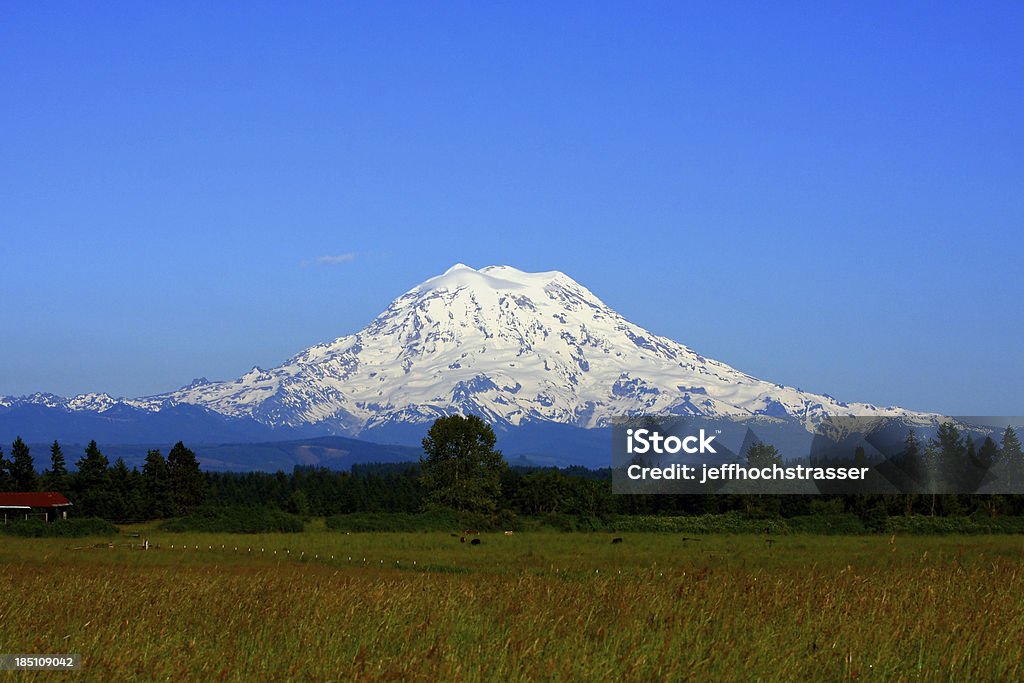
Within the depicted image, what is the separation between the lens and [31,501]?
9788 cm

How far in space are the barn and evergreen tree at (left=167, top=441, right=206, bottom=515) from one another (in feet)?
43.4

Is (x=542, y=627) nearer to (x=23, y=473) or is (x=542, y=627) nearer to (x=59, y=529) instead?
(x=59, y=529)

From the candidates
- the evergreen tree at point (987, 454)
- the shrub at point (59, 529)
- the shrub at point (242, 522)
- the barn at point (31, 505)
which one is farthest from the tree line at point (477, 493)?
the shrub at point (59, 529)

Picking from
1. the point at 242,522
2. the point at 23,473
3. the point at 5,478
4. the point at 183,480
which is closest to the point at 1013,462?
the point at 242,522

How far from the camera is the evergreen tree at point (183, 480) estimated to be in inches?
4525

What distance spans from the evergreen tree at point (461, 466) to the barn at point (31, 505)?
3240 centimetres

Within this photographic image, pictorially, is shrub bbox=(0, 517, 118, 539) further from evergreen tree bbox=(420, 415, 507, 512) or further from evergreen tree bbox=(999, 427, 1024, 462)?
evergreen tree bbox=(999, 427, 1024, 462)

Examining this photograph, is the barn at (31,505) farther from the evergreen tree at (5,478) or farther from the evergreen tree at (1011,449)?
the evergreen tree at (1011,449)

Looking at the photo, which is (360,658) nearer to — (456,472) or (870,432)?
(870,432)

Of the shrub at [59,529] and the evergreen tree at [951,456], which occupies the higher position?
the evergreen tree at [951,456]

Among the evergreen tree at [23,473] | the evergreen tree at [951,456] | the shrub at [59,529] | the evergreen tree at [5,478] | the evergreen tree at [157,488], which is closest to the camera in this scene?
the shrub at [59,529]

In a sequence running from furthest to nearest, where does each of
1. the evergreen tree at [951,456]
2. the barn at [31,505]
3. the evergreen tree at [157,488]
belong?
the evergreen tree at [157,488] → the barn at [31,505] → the evergreen tree at [951,456]

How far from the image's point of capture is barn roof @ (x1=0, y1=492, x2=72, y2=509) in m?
96.9

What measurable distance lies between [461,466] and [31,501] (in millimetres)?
37993
